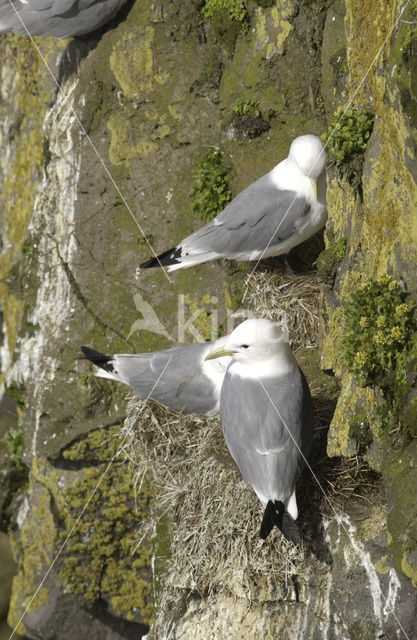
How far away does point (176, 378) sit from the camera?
14.8 feet

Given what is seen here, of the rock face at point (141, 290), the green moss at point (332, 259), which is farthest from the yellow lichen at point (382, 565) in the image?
the green moss at point (332, 259)

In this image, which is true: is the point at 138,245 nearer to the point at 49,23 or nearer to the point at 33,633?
the point at 49,23

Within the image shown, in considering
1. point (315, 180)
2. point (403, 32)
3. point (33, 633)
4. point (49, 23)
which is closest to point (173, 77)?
point (49, 23)

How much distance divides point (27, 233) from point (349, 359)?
3867 millimetres

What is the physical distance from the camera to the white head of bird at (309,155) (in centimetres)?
402

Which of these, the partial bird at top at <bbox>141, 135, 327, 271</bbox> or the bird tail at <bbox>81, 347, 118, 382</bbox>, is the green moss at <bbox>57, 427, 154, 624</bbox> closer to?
the bird tail at <bbox>81, 347, 118, 382</bbox>

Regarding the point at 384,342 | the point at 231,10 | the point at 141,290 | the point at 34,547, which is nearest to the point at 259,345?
the point at 384,342

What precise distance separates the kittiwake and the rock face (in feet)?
0.72

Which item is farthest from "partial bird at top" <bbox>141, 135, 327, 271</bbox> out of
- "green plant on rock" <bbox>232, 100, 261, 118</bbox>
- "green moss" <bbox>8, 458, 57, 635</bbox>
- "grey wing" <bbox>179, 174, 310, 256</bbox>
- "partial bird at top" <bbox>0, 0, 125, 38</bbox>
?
"green moss" <bbox>8, 458, 57, 635</bbox>

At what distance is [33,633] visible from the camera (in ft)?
18.2

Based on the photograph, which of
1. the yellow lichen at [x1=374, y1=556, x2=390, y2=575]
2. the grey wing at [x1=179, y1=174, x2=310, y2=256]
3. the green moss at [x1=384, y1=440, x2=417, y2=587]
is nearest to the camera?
the green moss at [x1=384, y1=440, x2=417, y2=587]

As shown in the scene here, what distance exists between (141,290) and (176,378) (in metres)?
1.00

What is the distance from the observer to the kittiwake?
452 cm

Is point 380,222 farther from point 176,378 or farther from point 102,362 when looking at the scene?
point 102,362
